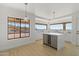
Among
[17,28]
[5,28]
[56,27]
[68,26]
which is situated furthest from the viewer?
[56,27]

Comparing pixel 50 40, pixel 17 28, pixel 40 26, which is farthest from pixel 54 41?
pixel 40 26

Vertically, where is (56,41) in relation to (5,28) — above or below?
below

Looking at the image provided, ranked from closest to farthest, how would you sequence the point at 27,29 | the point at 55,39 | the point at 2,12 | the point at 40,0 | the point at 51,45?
the point at 40,0 → the point at 2,12 → the point at 55,39 → the point at 51,45 → the point at 27,29

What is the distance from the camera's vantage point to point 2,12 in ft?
16.0

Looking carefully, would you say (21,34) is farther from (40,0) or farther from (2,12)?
(40,0)

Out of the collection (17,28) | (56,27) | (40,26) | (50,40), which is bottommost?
(50,40)

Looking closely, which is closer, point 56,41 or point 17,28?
point 56,41

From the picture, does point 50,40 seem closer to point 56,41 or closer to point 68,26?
point 56,41

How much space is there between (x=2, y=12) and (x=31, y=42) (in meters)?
3.41

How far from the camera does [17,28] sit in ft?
19.9

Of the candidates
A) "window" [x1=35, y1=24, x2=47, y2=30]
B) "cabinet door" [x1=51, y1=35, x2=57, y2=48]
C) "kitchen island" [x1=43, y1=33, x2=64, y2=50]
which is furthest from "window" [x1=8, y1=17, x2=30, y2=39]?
"window" [x1=35, y1=24, x2=47, y2=30]

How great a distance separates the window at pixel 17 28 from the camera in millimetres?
5465

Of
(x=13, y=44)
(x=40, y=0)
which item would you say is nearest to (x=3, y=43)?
(x=13, y=44)

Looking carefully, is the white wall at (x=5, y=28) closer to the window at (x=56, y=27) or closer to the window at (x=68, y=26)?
the window at (x=68, y=26)
